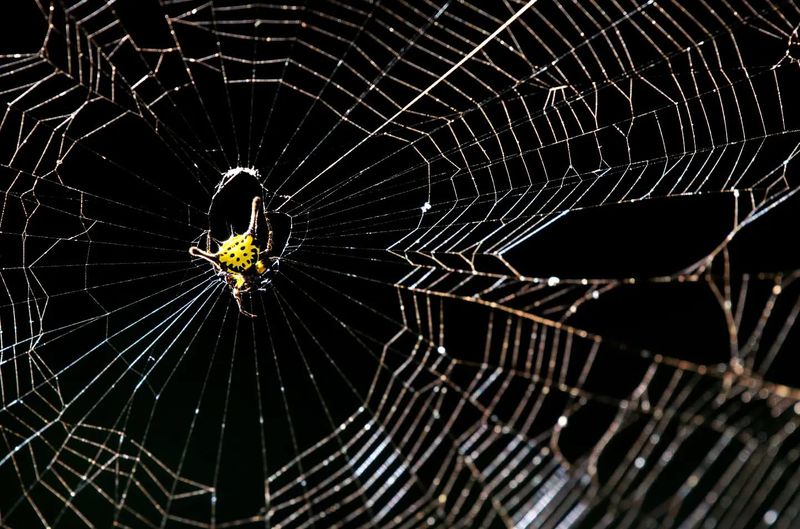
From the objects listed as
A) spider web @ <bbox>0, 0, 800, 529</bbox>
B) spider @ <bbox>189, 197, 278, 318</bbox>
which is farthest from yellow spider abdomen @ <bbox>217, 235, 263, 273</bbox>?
spider web @ <bbox>0, 0, 800, 529</bbox>

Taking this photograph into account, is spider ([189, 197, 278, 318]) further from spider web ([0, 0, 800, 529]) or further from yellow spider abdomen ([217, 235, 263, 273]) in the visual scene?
spider web ([0, 0, 800, 529])

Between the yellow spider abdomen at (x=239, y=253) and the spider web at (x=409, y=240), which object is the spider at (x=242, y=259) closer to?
the yellow spider abdomen at (x=239, y=253)

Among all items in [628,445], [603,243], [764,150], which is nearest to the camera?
[628,445]

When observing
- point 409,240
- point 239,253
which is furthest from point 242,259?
point 409,240

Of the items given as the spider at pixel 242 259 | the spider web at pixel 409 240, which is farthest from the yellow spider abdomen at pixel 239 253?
the spider web at pixel 409 240

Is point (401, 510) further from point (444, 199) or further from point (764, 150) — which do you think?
point (764, 150)

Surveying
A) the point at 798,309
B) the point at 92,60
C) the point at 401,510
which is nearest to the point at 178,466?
the point at 401,510
